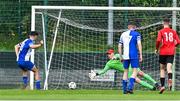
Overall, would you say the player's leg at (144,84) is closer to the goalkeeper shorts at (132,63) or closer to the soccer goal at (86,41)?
the soccer goal at (86,41)

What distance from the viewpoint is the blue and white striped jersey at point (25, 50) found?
20075 millimetres

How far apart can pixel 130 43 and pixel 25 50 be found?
3.71m

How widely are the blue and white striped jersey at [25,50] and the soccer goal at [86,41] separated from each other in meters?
1.13

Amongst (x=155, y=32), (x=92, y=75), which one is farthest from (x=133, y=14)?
(x=92, y=75)

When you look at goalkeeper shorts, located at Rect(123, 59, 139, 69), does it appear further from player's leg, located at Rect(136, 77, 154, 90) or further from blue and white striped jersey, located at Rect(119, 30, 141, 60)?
player's leg, located at Rect(136, 77, 154, 90)

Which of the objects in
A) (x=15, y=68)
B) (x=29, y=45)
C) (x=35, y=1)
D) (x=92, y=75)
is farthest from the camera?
(x=35, y=1)

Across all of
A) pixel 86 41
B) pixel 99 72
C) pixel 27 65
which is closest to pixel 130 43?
pixel 99 72

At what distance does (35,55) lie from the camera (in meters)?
21.5

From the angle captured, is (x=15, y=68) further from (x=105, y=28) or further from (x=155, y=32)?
(x=155, y=32)

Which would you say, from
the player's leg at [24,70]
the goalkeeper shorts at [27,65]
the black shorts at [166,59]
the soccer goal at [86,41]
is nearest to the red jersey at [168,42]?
the black shorts at [166,59]

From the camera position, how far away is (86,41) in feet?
72.8

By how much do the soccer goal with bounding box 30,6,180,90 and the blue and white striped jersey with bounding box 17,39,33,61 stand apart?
1.13m

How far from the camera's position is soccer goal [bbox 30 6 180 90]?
21.5 meters

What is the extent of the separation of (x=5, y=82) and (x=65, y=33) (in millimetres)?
2454
